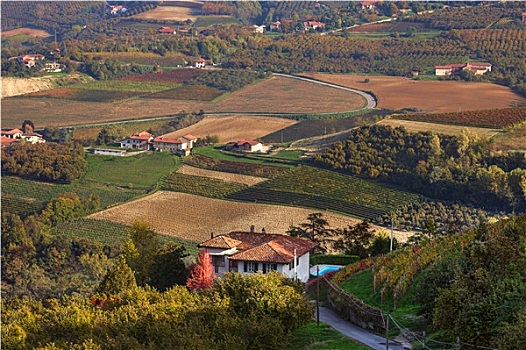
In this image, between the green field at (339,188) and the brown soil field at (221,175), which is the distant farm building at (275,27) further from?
the green field at (339,188)

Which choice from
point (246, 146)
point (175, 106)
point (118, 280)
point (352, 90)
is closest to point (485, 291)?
point (118, 280)

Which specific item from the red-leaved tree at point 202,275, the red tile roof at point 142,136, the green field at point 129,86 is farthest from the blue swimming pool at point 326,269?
the green field at point 129,86

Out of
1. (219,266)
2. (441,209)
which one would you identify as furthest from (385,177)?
(219,266)

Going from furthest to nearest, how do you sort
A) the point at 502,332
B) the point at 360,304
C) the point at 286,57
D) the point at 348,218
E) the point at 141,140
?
the point at 286,57 → the point at 141,140 → the point at 348,218 → the point at 360,304 → the point at 502,332

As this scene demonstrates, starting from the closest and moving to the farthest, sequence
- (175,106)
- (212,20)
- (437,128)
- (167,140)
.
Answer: (437,128) → (167,140) → (175,106) → (212,20)

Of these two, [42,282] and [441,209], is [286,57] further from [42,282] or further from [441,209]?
[42,282]

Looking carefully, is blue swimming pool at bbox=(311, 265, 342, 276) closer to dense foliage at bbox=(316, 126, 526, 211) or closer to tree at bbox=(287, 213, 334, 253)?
tree at bbox=(287, 213, 334, 253)

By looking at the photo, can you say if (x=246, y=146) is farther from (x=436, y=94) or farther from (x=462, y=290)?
(x=462, y=290)
